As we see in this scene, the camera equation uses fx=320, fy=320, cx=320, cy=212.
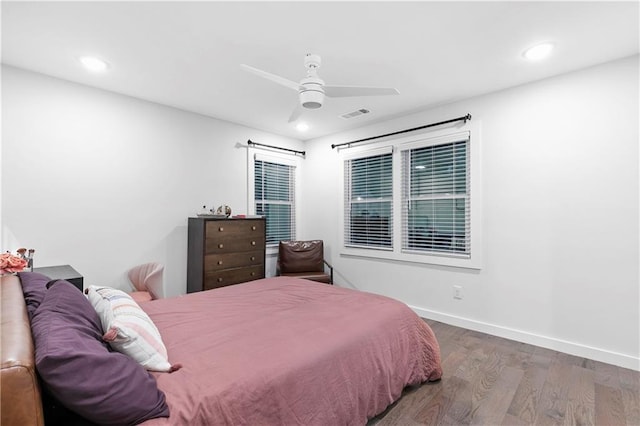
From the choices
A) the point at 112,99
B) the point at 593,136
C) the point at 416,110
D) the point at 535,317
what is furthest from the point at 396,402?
the point at 112,99

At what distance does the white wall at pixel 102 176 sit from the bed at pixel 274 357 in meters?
1.44

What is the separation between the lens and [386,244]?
14.8 feet

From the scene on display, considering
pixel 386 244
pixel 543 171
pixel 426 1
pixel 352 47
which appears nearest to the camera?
pixel 426 1

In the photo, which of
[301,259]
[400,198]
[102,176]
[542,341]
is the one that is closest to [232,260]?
[301,259]

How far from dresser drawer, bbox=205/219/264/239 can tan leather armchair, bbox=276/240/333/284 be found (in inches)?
24.2

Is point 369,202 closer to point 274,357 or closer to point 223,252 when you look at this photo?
point 223,252

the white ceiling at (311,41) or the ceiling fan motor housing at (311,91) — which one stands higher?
the white ceiling at (311,41)

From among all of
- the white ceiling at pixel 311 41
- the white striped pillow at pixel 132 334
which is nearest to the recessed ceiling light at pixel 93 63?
the white ceiling at pixel 311 41

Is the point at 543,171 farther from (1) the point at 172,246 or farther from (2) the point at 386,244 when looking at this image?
(1) the point at 172,246

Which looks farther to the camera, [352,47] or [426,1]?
[352,47]

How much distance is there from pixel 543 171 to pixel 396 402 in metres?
2.58

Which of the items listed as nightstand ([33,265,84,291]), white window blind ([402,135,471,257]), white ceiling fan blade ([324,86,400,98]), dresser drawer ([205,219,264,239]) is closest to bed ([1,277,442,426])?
nightstand ([33,265,84,291])

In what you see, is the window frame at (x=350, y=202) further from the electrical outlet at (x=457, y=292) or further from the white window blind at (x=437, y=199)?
the electrical outlet at (x=457, y=292)

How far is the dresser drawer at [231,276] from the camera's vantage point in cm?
372
